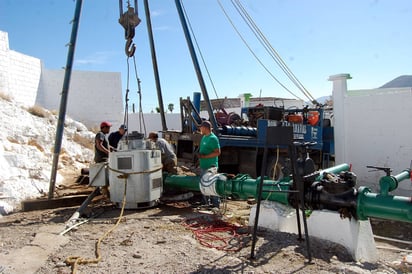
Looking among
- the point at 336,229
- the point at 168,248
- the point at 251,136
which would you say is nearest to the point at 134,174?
the point at 168,248

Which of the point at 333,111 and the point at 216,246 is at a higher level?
the point at 333,111

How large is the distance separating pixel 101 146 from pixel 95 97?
547 inches

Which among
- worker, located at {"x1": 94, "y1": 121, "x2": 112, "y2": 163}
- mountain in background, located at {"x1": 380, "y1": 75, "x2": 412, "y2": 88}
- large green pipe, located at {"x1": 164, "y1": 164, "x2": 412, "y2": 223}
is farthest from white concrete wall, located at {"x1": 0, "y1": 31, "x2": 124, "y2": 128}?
mountain in background, located at {"x1": 380, "y1": 75, "x2": 412, "y2": 88}

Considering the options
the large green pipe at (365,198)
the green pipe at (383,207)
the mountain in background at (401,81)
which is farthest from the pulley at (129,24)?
the mountain in background at (401,81)

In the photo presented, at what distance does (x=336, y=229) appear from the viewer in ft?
15.5

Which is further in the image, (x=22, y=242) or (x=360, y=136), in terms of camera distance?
(x=360, y=136)

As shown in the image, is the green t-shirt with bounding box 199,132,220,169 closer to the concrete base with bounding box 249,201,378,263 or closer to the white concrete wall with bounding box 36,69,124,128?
the concrete base with bounding box 249,201,378,263

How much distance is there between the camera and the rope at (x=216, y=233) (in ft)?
15.5

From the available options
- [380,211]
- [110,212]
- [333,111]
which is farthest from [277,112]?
[380,211]

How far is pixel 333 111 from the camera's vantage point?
11.5m

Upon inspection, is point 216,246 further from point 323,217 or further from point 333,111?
point 333,111

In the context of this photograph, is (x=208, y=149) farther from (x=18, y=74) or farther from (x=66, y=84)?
(x=18, y=74)

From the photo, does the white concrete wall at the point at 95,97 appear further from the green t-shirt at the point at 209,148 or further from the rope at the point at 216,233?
the rope at the point at 216,233

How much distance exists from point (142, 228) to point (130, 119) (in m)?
18.5
